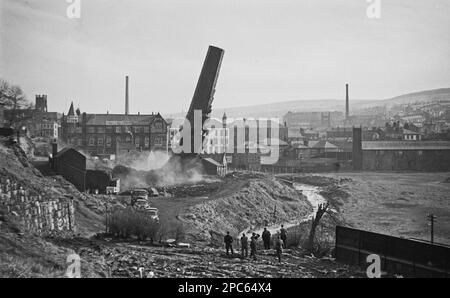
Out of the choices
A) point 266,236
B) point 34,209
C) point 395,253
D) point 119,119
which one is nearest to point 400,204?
point 266,236

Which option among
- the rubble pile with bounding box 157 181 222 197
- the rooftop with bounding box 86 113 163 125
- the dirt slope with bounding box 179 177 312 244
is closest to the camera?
the dirt slope with bounding box 179 177 312 244

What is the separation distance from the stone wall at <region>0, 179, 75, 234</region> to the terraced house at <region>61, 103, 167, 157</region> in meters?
22.4

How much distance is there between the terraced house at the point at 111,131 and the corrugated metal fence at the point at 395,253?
25489mm

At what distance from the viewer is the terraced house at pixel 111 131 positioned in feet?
110

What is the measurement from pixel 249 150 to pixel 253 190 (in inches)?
687

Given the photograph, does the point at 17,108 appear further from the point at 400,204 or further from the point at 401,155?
the point at 401,155

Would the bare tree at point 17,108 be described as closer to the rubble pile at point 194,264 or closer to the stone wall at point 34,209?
the stone wall at point 34,209

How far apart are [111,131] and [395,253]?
28.9m

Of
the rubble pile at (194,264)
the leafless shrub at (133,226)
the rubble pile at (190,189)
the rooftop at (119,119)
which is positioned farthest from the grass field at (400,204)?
the rooftop at (119,119)

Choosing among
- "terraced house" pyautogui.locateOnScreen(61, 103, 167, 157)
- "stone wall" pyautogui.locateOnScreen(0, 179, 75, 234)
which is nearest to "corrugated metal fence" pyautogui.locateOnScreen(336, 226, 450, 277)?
"stone wall" pyautogui.locateOnScreen(0, 179, 75, 234)

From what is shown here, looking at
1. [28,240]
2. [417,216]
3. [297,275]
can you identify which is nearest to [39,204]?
[28,240]

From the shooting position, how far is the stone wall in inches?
356

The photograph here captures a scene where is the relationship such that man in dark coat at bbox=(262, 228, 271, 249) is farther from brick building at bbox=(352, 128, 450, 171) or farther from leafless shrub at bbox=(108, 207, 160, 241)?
brick building at bbox=(352, 128, 450, 171)
